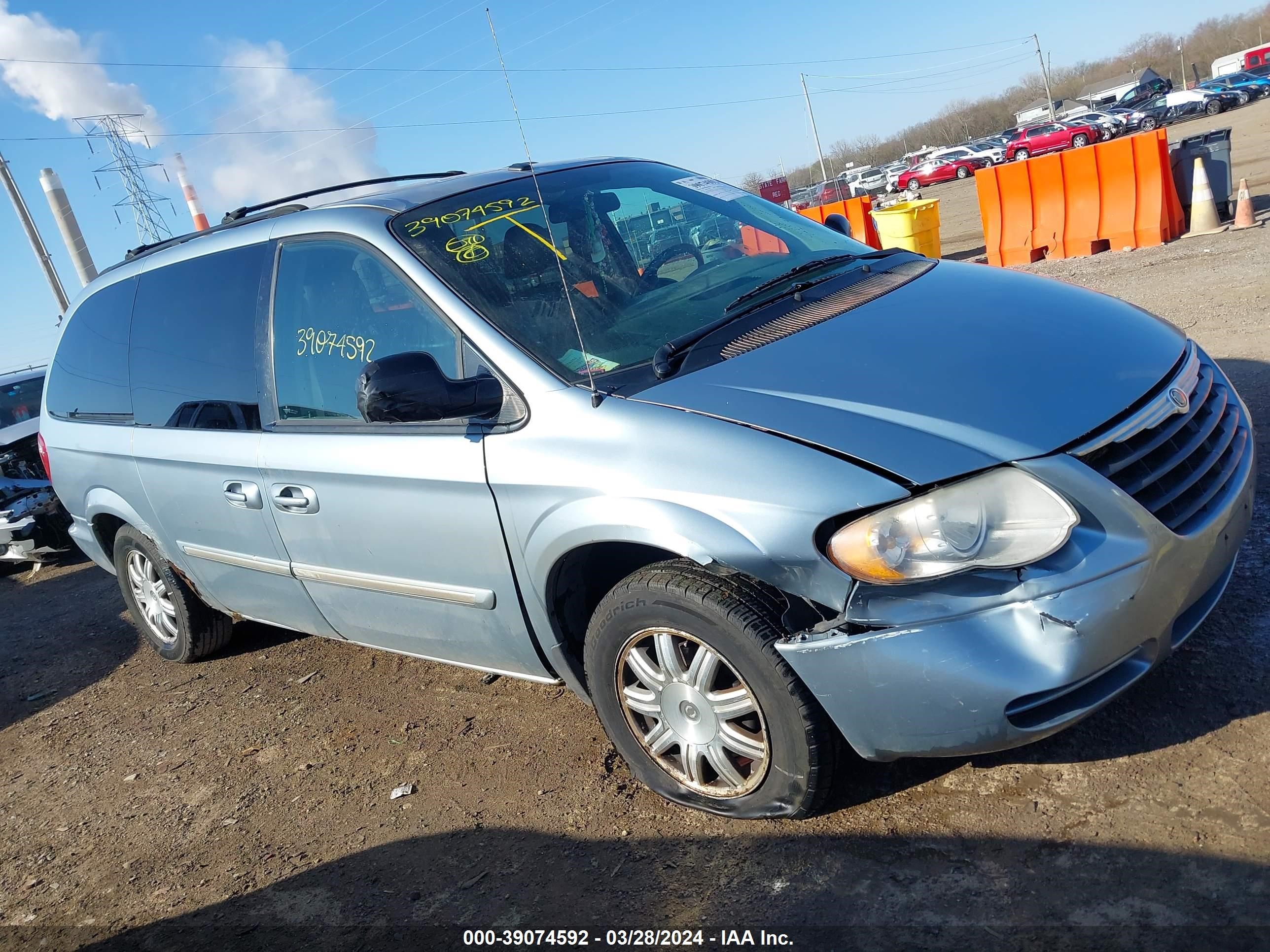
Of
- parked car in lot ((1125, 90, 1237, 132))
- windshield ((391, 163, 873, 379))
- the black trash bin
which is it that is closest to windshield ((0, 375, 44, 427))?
windshield ((391, 163, 873, 379))

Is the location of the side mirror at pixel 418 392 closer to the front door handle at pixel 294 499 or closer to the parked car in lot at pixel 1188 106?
the front door handle at pixel 294 499

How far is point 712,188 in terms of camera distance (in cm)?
420

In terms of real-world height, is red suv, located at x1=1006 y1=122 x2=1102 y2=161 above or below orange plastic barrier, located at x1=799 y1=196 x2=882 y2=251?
below

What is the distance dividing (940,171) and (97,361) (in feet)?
145

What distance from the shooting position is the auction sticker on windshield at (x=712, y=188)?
411 centimetres

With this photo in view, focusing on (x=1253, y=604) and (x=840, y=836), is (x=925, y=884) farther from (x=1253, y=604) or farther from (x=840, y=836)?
(x=1253, y=604)

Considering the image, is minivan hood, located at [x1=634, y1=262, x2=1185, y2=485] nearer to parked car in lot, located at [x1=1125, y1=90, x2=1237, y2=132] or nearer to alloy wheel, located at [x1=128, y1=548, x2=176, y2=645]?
alloy wheel, located at [x1=128, y1=548, x2=176, y2=645]

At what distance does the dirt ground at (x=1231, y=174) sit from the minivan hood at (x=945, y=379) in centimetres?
1103

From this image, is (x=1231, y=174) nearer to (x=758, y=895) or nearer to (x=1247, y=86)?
(x=758, y=895)

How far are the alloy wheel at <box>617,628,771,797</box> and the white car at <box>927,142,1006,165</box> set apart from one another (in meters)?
43.0

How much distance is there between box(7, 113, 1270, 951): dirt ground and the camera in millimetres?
2348

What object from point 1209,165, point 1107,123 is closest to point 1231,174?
point 1209,165

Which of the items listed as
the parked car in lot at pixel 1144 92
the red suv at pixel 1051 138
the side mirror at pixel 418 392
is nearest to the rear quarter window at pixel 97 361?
the side mirror at pixel 418 392

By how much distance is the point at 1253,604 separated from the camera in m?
3.25
